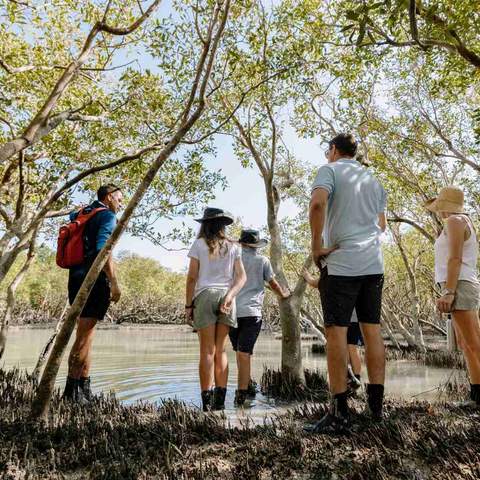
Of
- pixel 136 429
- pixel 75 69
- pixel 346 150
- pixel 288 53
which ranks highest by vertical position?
pixel 288 53

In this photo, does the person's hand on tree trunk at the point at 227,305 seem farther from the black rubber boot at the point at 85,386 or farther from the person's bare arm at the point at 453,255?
the person's bare arm at the point at 453,255

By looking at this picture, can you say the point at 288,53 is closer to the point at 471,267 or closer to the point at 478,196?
the point at 471,267

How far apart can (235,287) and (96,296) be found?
47.2 inches

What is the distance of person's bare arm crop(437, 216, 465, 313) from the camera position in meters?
3.37

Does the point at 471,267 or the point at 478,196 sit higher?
the point at 478,196

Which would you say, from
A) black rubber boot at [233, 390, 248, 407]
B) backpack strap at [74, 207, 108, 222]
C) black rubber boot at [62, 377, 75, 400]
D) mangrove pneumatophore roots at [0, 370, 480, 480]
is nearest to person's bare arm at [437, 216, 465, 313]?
mangrove pneumatophore roots at [0, 370, 480, 480]

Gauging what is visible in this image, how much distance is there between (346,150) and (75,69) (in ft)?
8.59

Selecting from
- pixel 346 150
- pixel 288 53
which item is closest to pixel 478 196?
pixel 288 53

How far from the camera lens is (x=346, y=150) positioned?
332cm

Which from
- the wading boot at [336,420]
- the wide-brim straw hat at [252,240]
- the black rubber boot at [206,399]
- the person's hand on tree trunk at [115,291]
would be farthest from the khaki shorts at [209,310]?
the wading boot at [336,420]

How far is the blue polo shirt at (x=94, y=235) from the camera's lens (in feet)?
13.3

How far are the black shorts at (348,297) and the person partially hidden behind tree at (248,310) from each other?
183 cm

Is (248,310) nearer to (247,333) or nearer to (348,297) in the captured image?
(247,333)

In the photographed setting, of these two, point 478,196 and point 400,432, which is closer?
point 400,432
